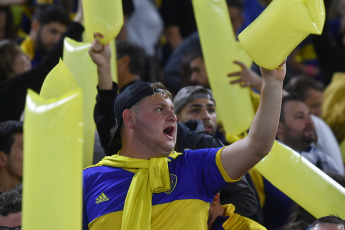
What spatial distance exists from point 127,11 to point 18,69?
196cm

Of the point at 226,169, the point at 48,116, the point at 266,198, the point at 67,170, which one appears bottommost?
the point at 266,198

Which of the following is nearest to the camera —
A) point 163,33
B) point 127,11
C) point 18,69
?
point 18,69

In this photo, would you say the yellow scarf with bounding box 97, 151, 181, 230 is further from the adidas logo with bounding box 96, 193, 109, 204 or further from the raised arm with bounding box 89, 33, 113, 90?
the raised arm with bounding box 89, 33, 113, 90

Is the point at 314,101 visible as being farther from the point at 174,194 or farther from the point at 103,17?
the point at 174,194

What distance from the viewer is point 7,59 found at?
5.67m

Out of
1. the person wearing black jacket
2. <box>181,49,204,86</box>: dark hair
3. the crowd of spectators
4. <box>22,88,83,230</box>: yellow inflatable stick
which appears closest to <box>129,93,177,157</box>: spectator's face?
the crowd of spectators

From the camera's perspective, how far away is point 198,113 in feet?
15.9

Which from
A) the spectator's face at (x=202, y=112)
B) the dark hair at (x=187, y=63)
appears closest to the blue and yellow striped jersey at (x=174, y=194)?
the spectator's face at (x=202, y=112)

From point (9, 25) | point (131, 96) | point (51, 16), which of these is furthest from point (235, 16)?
point (131, 96)

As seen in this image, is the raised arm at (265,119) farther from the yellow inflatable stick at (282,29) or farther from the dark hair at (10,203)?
the dark hair at (10,203)

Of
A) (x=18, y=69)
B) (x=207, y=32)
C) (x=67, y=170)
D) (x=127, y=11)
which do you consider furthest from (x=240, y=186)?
(x=127, y=11)

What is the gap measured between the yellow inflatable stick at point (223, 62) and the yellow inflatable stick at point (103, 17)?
35.6 inches

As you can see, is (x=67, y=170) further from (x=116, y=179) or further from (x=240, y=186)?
(x=240, y=186)

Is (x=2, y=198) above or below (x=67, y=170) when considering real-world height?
below
